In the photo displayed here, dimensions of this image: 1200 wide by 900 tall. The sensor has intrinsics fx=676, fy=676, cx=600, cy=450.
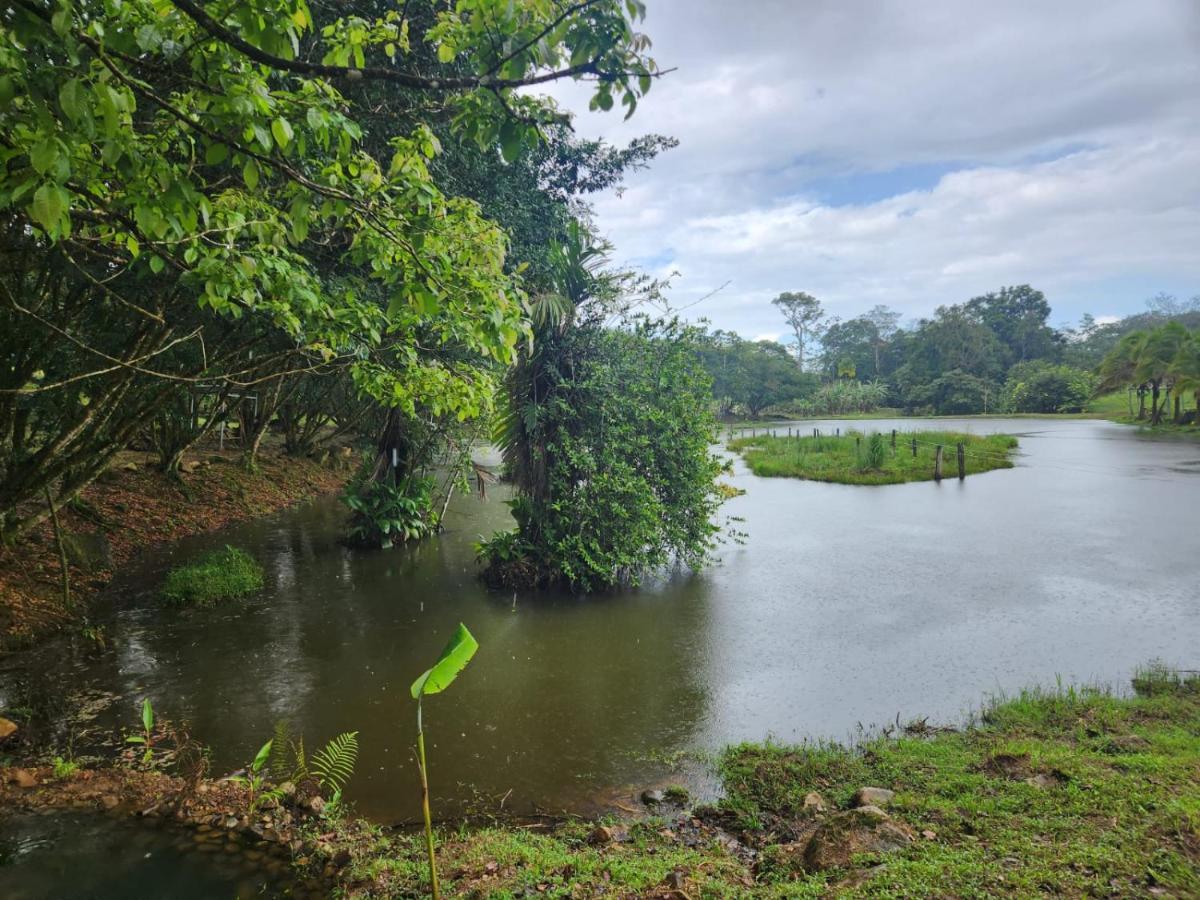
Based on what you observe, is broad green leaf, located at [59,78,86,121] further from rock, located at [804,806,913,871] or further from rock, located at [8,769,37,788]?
rock, located at [8,769,37,788]

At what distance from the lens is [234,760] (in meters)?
4.27

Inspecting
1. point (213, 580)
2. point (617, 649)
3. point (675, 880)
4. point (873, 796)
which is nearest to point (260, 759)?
point (675, 880)

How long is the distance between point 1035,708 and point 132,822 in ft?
18.5

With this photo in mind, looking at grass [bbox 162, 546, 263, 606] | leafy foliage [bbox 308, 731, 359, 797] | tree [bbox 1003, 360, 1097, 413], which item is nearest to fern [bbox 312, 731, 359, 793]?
leafy foliage [bbox 308, 731, 359, 797]

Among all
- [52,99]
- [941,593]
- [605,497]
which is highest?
[52,99]

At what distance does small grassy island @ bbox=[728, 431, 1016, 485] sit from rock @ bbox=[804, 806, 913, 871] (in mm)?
16376

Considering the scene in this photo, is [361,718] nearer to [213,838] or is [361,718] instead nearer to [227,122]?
[213,838]

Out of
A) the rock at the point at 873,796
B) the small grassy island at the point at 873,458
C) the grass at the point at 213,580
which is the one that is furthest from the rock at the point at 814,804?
the small grassy island at the point at 873,458

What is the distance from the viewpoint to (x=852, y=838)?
296 cm

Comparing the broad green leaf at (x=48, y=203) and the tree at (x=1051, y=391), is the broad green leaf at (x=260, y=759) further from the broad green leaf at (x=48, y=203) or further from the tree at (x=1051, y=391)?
the tree at (x=1051, y=391)

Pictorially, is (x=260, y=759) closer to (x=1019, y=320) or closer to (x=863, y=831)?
(x=863, y=831)

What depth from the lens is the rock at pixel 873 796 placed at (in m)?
3.48

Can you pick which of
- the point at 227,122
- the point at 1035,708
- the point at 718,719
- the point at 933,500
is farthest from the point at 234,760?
the point at 933,500

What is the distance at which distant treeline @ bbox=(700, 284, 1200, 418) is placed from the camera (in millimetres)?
51312
